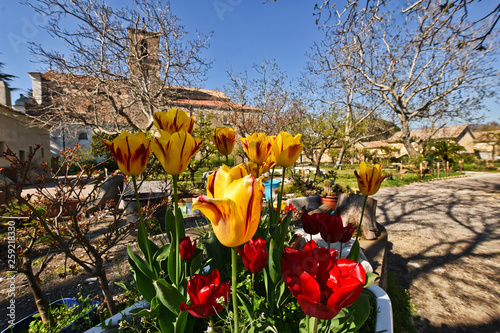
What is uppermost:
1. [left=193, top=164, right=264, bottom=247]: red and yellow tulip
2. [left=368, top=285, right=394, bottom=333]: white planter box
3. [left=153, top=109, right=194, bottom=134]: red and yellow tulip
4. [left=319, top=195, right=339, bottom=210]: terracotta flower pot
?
[left=153, top=109, right=194, bottom=134]: red and yellow tulip

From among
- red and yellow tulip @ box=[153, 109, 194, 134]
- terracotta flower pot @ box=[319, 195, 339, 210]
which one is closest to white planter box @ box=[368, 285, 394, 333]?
red and yellow tulip @ box=[153, 109, 194, 134]

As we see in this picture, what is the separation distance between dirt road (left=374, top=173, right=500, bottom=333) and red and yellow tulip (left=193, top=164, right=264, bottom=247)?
251 cm

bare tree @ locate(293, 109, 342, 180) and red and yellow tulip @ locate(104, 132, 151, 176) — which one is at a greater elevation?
bare tree @ locate(293, 109, 342, 180)

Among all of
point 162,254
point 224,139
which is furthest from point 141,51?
point 162,254

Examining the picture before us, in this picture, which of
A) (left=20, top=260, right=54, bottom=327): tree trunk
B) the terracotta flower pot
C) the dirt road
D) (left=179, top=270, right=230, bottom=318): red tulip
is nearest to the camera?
(left=179, top=270, right=230, bottom=318): red tulip

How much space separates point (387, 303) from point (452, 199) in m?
8.35

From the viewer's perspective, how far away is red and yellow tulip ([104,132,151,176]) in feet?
2.81

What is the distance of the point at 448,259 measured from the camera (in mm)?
3480

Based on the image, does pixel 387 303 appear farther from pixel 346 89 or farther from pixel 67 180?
pixel 346 89

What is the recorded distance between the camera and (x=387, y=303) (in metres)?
1.09

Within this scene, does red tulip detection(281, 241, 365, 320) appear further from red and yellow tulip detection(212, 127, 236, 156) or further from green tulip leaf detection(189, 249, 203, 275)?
red and yellow tulip detection(212, 127, 236, 156)

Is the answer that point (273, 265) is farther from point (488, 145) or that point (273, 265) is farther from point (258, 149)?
point (488, 145)

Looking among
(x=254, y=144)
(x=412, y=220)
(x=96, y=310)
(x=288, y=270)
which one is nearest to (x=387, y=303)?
(x=288, y=270)

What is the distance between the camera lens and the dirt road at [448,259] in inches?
91.0
